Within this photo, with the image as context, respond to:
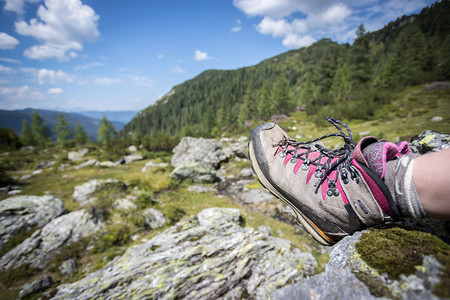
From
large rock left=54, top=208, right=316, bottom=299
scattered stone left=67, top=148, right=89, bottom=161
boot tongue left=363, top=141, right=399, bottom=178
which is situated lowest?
scattered stone left=67, top=148, right=89, bottom=161

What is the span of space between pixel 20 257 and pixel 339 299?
8.89 m

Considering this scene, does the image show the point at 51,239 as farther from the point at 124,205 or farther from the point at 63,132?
the point at 63,132

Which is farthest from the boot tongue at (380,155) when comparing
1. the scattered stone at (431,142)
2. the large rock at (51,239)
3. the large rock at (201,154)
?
the large rock at (201,154)

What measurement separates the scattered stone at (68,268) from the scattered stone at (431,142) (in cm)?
848

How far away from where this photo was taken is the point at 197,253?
4102 mm

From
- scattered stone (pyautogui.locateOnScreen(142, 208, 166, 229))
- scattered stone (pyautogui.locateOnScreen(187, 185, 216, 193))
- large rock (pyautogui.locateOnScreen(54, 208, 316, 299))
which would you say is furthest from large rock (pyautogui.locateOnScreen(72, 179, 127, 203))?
large rock (pyautogui.locateOnScreen(54, 208, 316, 299))

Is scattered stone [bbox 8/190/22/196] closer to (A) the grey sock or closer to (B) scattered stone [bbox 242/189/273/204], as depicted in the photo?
(B) scattered stone [bbox 242/189/273/204]

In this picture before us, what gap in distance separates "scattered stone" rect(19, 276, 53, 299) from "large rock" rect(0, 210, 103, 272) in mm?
829

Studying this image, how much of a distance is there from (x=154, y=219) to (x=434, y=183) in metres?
8.02

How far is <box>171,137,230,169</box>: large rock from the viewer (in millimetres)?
15469

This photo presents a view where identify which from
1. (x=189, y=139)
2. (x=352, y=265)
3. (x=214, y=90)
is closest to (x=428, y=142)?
(x=352, y=265)

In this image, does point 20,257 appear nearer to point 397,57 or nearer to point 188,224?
point 188,224

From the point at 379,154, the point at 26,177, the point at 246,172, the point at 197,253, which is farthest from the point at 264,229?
the point at 26,177

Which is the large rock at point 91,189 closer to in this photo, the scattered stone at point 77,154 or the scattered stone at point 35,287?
the scattered stone at point 35,287
